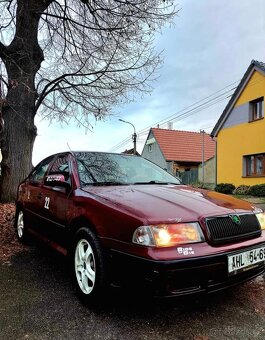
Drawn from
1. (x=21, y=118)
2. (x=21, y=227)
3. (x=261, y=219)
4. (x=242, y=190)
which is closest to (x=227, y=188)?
(x=242, y=190)

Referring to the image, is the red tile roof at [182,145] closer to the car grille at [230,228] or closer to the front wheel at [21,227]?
the front wheel at [21,227]

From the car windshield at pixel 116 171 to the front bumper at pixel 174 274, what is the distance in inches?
50.1

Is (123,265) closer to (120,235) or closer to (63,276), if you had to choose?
(120,235)

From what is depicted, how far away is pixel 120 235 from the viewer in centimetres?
288

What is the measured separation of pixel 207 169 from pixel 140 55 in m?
24.2

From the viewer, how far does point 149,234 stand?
8.89 feet

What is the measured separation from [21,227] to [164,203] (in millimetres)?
3332

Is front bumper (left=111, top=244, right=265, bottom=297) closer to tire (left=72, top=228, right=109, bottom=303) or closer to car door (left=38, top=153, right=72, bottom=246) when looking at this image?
tire (left=72, top=228, right=109, bottom=303)

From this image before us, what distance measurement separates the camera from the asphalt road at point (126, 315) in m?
2.73

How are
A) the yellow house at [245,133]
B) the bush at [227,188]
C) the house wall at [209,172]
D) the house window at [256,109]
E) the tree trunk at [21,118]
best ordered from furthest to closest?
the house wall at [209,172], the bush at [227,188], the house window at [256,109], the yellow house at [245,133], the tree trunk at [21,118]

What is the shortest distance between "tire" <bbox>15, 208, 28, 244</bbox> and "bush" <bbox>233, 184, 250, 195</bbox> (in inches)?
565

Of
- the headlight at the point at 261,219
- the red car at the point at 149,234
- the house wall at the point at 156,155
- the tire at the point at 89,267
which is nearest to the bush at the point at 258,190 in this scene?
the red car at the point at 149,234

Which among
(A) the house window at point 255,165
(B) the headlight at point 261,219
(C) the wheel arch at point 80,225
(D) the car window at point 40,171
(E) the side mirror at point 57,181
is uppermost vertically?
(A) the house window at point 255,165

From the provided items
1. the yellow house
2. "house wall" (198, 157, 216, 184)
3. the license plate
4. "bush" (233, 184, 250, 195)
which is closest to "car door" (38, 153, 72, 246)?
the license plate
